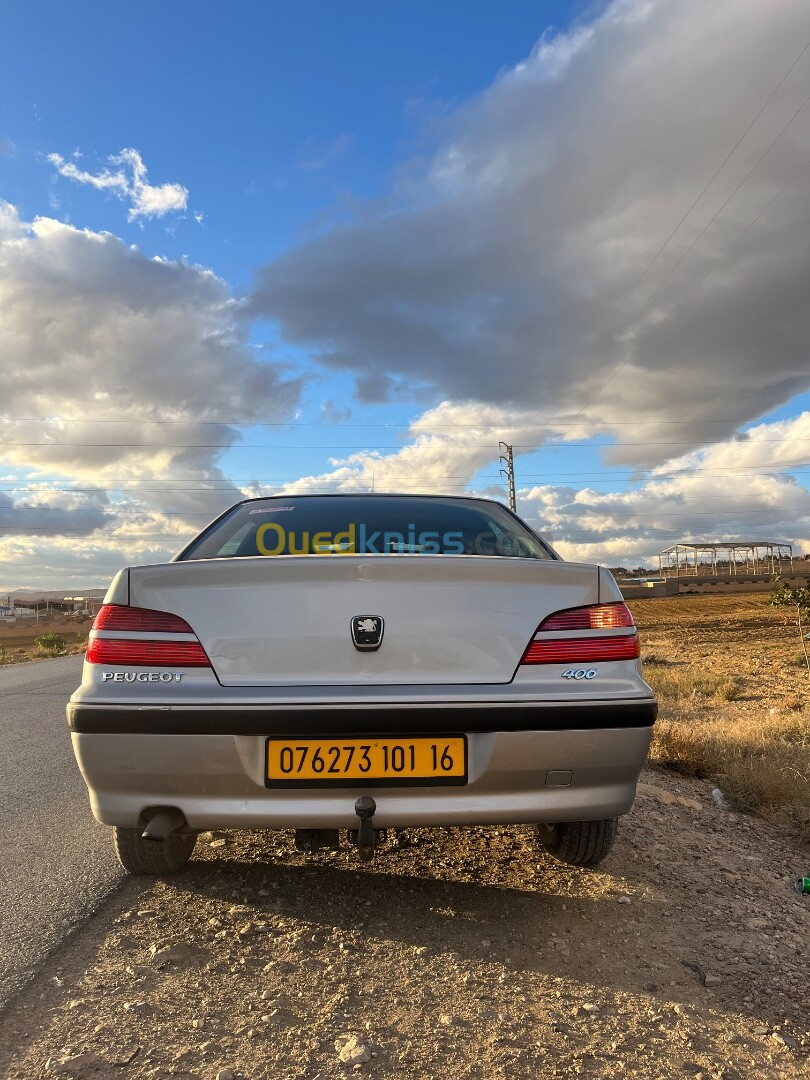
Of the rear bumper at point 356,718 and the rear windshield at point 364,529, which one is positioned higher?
the rear windshield at point 364,529

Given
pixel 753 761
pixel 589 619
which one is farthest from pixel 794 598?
pixel 589 619

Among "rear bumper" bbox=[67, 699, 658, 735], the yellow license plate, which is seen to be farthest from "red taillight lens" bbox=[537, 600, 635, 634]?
the yellow license plate

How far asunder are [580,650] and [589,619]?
0.11 metres

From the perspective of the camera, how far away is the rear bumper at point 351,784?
7.93 ft

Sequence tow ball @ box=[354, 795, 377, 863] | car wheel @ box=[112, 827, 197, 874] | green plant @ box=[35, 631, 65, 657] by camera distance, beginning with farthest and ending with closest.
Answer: green plant @ box=[35, 631, 65, 657] → car wheel @ box=[112, 827, 197, 874] → tow ball @ box=[354, 795, 377, 863]

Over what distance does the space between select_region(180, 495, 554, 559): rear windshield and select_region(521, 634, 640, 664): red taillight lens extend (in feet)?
2.67

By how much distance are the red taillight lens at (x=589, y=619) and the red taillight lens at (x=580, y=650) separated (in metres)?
0.04

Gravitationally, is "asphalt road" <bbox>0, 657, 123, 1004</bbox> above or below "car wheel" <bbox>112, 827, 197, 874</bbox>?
below

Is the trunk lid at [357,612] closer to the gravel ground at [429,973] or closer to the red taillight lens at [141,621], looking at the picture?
the red taillight lens at [141,621]

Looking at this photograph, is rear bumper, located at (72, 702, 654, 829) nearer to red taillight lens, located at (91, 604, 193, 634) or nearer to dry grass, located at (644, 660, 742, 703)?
red taillight lens, located at (91, 604, 193, 634)

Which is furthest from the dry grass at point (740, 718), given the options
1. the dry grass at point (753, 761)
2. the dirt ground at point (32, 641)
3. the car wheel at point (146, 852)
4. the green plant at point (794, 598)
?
the dirt ground at point (32, 641)

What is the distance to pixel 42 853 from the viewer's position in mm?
3592

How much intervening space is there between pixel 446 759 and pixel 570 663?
52 centimetres

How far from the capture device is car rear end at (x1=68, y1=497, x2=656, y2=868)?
242 centimetres
